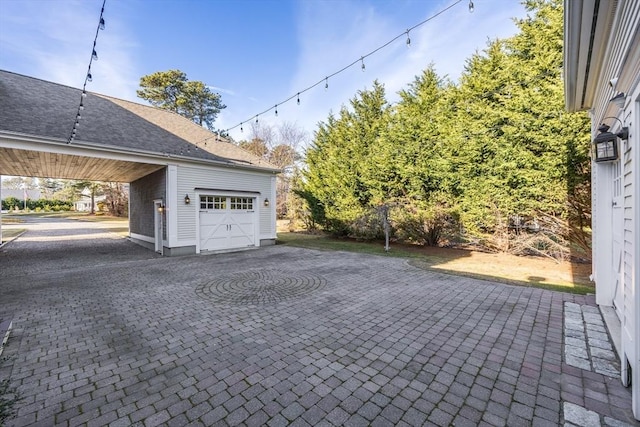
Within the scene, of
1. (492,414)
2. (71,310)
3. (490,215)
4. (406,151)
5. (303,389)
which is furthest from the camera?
(406,151)

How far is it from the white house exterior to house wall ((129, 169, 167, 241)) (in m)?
10.5

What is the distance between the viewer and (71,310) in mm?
4332

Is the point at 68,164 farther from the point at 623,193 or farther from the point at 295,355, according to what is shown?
the point at 623,193

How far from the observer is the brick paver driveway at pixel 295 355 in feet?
7.06

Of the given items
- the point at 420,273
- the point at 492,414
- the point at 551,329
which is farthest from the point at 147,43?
the point at 551,329

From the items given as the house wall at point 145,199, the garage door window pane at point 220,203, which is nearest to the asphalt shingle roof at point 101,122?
the house wall at point 145,199

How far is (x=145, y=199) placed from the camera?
11961 millimetres

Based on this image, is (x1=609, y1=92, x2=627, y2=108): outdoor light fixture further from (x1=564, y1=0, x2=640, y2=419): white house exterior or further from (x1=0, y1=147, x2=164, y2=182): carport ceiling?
(x1=0, y1=147, x2=164, y2=182): carport ceiling

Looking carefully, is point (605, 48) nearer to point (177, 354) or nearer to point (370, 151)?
point (177, 354)

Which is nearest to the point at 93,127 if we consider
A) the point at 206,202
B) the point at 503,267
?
the point at 206,202

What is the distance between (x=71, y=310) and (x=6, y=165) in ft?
33.6

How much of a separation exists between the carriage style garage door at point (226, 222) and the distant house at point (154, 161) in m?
0.04

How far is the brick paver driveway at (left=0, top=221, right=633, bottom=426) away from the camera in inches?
84.7

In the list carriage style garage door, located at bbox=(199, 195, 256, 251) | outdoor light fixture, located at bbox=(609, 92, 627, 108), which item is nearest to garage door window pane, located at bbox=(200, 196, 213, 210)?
carriage style garage door, located at bbox=(199, 195, 256, 251)
